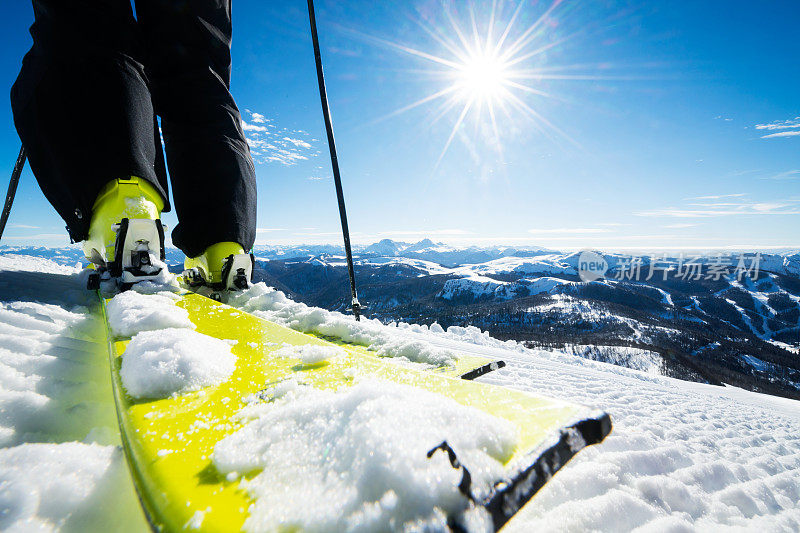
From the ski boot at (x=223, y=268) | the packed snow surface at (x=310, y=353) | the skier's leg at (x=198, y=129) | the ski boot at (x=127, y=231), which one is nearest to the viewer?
A: the packed snow surface at (x=310, y=353)

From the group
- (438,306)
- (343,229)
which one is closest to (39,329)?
(343,229)

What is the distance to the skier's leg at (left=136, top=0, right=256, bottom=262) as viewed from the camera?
254cm

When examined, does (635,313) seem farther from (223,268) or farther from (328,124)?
(223,268)

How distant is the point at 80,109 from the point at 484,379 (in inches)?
115

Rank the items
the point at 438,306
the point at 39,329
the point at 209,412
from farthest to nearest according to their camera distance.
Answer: the point at 438,306
the point at 39,329
the point at 209,412

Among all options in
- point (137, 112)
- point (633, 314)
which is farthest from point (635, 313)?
point (137, 112)

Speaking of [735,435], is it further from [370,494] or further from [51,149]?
[51,149]

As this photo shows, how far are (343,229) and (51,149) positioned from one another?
2.31 m

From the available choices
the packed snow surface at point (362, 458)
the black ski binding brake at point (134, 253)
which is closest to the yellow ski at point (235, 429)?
the packed snow surface at point (362, 458)

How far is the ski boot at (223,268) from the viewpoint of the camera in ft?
8.68

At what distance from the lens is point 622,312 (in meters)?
111

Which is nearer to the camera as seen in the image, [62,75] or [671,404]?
[62,75]

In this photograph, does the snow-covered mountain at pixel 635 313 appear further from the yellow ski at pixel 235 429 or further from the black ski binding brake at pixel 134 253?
the yellow ski at pixel 235 429

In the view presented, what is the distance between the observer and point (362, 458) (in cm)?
54
